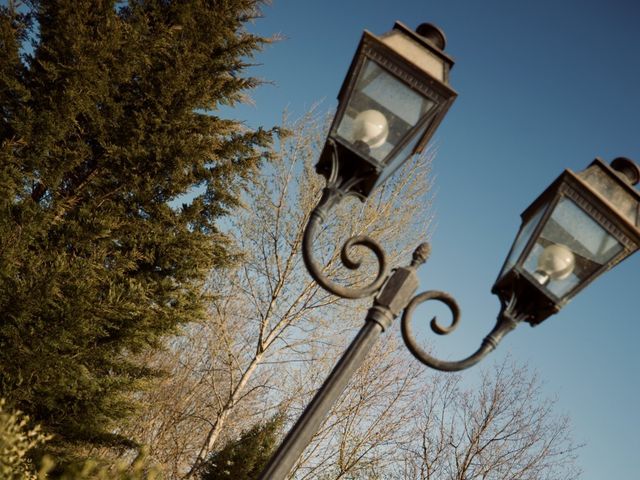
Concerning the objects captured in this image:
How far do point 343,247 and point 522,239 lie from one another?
2.85 ft

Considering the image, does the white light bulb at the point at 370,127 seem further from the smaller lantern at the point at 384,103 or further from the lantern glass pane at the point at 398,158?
the lantern glass pane at the point at 398,158

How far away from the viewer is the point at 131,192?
19.5ft

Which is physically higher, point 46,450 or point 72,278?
point 72,278

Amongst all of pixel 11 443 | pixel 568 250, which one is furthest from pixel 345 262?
pixel 11 443

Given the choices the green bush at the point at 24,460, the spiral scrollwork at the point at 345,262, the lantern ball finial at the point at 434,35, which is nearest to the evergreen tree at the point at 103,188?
the green bush at the point at 24,460

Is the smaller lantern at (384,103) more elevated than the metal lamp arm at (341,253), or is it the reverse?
the smaller lantern at (384,103)

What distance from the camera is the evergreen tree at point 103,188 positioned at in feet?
15.4

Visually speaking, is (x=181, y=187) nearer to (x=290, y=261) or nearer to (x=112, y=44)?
(x=112, y=44)

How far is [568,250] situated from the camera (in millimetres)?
1908

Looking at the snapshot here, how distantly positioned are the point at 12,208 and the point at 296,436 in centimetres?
459

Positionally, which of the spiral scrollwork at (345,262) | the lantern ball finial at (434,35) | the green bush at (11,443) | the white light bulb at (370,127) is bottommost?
the green bush at (11,443)

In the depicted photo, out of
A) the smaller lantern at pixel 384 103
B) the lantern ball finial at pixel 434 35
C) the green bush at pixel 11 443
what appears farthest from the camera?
the green bush at pixel 11 443

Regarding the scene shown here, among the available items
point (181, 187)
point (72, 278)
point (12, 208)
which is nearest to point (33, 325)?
point (72, 278)

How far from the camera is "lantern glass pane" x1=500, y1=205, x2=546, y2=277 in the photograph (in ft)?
6.43
